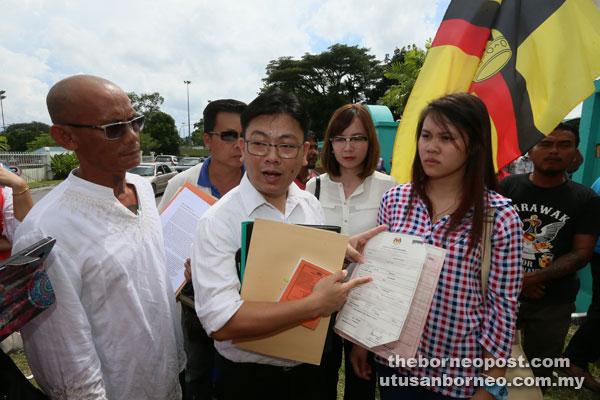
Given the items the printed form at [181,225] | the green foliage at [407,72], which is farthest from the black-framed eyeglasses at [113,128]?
the green foliage at [407,72]

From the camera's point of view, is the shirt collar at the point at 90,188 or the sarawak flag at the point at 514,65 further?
the sarawak flag at the point at 514,65

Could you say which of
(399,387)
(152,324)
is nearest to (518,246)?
(399,387)

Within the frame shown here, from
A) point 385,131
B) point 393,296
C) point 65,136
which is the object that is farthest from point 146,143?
point 393,296

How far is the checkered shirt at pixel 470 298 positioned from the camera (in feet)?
4.63

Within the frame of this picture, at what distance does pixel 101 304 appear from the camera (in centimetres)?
139

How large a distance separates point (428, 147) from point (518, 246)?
0.60 m

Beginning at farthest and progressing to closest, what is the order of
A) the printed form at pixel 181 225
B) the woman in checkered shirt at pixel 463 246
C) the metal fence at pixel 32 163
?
the metal fence at pixel 32 163 → the printed form at pixel 181 225 → the woman in checkered shirt at pixel 463 246

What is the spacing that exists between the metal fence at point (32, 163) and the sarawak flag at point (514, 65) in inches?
984

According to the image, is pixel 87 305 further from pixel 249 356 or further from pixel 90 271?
pixel 249 356

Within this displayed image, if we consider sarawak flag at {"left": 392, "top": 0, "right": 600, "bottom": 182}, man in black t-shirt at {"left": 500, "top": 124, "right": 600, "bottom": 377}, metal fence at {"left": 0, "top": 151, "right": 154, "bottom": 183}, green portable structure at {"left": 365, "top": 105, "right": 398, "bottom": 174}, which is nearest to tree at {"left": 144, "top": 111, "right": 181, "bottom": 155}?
metal fence at {"left": 0, "top": 151, "right": 154, "bottom": 183}

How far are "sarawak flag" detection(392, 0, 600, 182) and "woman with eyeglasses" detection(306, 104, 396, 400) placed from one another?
0.33m

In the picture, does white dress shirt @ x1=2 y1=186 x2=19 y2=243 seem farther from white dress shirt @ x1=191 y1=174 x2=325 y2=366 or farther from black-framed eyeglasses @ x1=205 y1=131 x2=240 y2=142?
white dress shirt @ x1=191 y1=174 x2=325 y2=366

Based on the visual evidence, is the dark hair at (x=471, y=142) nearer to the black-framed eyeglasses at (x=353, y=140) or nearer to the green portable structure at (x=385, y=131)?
the black-framed eyeglasses at (x=353, y=140)

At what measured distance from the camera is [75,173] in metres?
1.50
